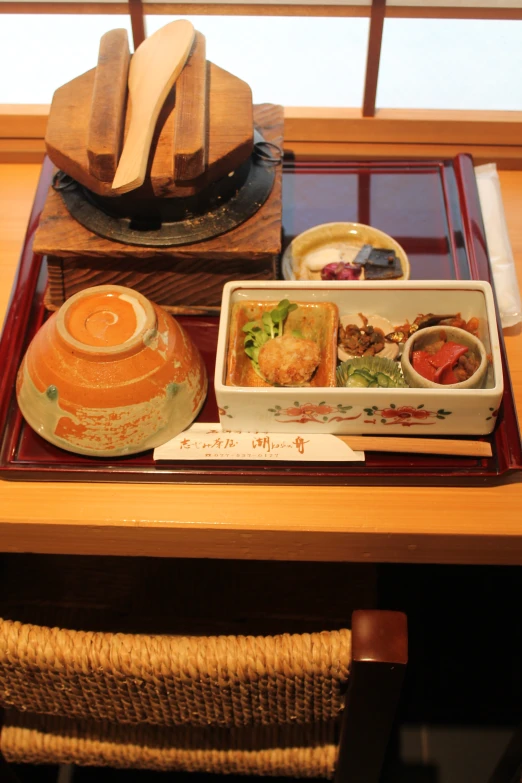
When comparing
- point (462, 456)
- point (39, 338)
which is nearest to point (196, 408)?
point (39, 338)

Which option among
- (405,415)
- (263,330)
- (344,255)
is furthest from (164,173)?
(405,415)

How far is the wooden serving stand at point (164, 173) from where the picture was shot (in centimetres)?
116

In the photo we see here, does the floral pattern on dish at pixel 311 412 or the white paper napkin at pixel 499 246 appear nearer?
the floral pattern on dish at pixel 311 412

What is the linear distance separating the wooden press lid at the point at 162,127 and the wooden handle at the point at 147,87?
0.05ft

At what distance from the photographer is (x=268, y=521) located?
1.12 metres

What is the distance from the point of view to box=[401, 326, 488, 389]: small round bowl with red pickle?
115cm

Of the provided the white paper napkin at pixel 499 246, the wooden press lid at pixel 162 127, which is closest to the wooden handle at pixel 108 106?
the wooden press lid at pixel 162 127

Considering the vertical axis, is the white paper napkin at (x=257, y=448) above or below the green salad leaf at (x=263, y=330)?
below

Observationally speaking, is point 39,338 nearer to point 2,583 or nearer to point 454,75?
point 2,583

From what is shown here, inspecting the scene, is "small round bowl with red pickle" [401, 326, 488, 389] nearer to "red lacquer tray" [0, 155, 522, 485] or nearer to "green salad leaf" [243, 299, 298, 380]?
"red lacquer tray" [0, 155, 522, 485]

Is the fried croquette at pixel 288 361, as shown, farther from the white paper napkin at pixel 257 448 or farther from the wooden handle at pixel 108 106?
the wooden handle at pixel 108 106

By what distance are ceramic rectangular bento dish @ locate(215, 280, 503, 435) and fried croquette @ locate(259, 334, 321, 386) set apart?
45 mm

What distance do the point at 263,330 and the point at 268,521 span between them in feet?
0.96

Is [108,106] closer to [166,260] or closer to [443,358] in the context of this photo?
[166,260]
